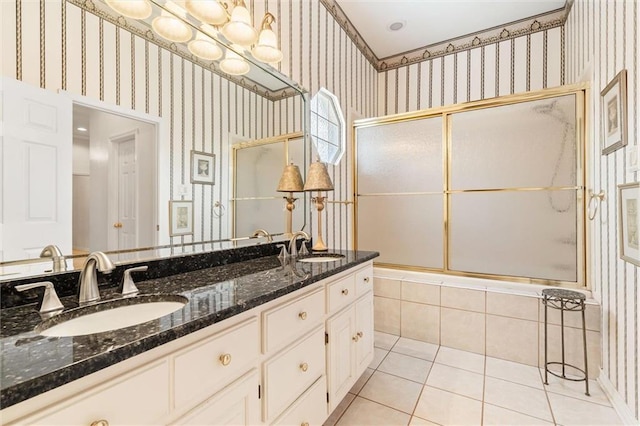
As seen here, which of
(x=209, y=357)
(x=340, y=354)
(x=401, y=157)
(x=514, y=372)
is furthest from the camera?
(x=401, y=157)

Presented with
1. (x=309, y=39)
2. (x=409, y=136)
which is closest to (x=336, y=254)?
(x=409, y=136)

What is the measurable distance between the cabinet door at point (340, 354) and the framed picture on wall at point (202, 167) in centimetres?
93

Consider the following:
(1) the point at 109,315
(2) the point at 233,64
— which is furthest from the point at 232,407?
(2) the point at 233,64

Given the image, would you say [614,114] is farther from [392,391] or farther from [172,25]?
[172,25]

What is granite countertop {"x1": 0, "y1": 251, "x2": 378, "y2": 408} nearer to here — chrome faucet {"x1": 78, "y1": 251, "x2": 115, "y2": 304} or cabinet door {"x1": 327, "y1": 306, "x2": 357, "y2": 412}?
chrome faucet {"x1": 78, "y1": 251, "x2": 115, "y2": 304}

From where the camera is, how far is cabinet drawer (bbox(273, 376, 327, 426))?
1.13m

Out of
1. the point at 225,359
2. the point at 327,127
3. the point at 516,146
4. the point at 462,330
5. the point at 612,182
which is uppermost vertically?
A: the point at 327,127

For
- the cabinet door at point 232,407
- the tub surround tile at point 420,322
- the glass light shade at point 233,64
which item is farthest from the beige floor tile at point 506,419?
the glass light shade at point 233,64

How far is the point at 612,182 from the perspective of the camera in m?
1.68

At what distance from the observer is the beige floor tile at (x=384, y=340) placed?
95.1 inches

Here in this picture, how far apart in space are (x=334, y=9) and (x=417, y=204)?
6.16 ft

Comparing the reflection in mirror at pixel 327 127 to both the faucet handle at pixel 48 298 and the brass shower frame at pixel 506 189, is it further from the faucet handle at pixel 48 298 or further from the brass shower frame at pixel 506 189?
the faucet handle at pixel 48 298

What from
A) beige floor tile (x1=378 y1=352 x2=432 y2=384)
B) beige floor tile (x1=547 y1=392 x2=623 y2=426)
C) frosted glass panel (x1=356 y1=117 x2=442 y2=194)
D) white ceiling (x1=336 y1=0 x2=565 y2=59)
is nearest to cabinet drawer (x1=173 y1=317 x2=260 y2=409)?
beige floor tile (x1=378 y1=352 x2=432 y2=384)

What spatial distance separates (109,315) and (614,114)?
8.20ft
